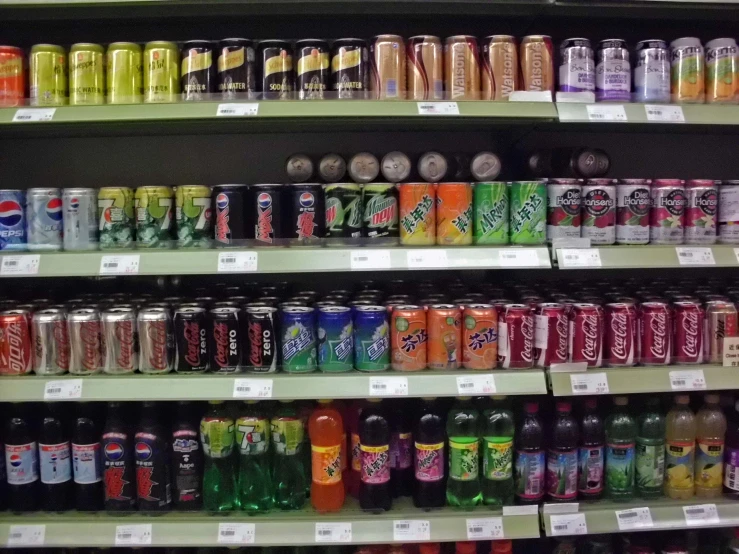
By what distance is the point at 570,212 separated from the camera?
1815 mm

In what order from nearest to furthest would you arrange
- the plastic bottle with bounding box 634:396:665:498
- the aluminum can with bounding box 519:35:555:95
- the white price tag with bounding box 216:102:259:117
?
1. the white price tag with bounding box 216:102:259:117
2. the aluminum can with bounding box 519:35:555:95
3. the plastic bottle with bounding box 634:396:665:498

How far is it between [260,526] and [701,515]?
1.43m

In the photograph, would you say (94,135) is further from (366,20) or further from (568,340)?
(568,340)

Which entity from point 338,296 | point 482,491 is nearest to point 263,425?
point 338,296

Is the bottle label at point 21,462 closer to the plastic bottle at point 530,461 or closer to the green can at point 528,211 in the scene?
the plastic bottle at point 530,461

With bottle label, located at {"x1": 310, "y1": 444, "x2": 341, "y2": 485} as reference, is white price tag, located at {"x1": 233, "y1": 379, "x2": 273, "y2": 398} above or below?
above

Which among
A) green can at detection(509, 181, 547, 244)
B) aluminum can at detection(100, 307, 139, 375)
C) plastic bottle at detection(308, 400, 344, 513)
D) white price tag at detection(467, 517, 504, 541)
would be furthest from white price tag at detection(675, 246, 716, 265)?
aluminum can at detection(100, 307, 139, 375)

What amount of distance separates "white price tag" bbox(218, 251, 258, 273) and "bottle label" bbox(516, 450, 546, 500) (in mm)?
1050

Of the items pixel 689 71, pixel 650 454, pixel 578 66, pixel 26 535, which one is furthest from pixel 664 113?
pixel 26 535

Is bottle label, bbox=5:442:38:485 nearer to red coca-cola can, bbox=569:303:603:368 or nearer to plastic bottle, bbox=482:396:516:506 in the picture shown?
plastic bottle, bbox=482:396:516:506

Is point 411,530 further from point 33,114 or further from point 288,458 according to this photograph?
point 33,114

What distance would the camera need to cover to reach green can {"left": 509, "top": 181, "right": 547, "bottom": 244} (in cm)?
180

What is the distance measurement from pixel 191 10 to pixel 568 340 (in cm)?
168

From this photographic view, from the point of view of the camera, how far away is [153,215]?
1.81 meters
